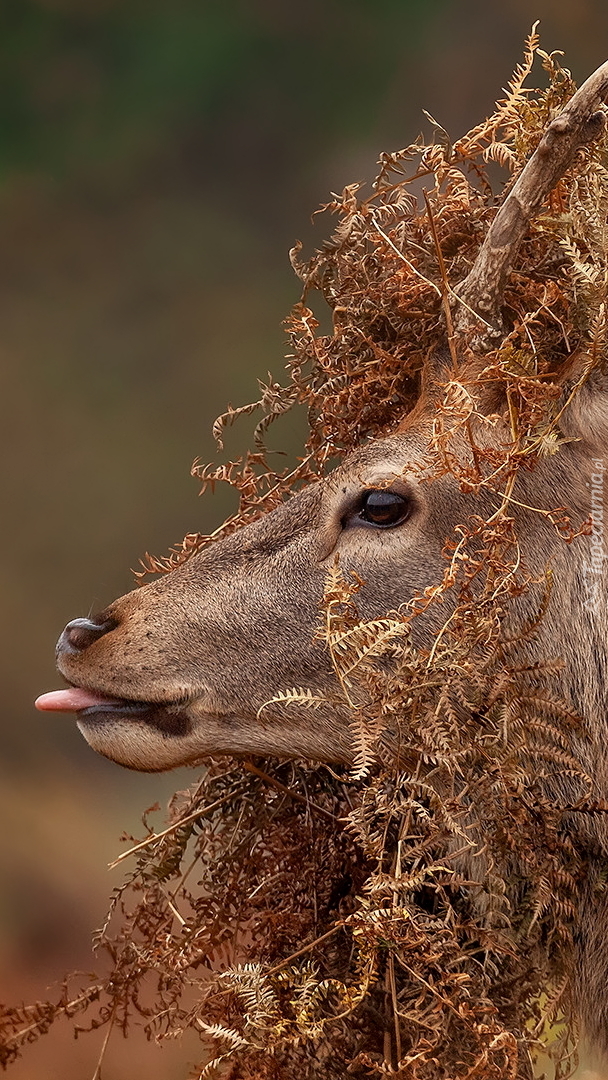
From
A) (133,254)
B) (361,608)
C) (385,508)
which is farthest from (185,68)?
(361,608)

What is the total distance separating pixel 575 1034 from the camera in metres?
1.82

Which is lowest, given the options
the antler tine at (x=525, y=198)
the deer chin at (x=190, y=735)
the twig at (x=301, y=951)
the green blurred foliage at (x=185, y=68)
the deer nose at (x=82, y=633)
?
the twig at (x=301, y=951)

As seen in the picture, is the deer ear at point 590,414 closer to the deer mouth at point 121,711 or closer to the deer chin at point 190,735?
the deer chin at point 190,735

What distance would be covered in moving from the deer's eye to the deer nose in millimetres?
398

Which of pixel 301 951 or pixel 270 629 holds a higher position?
pixel 270 629

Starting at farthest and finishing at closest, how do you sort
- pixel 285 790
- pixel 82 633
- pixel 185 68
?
pixel 185 68 < pixel 285 790 < pixel 82 633

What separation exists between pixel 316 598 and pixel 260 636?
0.31 ft

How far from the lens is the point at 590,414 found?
5.57 ft

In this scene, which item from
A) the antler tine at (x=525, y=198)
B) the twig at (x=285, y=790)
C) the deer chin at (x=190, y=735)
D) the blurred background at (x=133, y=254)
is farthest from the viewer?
the blurred background at (x=133, y=254)

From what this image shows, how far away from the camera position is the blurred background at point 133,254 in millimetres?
3031

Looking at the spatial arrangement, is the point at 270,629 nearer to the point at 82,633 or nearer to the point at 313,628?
the point at 313,628

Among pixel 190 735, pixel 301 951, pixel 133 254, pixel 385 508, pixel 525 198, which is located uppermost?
pixel 133 254

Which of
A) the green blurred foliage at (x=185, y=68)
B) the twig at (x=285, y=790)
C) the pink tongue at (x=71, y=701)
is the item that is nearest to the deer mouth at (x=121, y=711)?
the pink tongue at (x=71, y=701)

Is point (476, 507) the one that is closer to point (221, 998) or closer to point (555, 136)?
point (555, 136)
